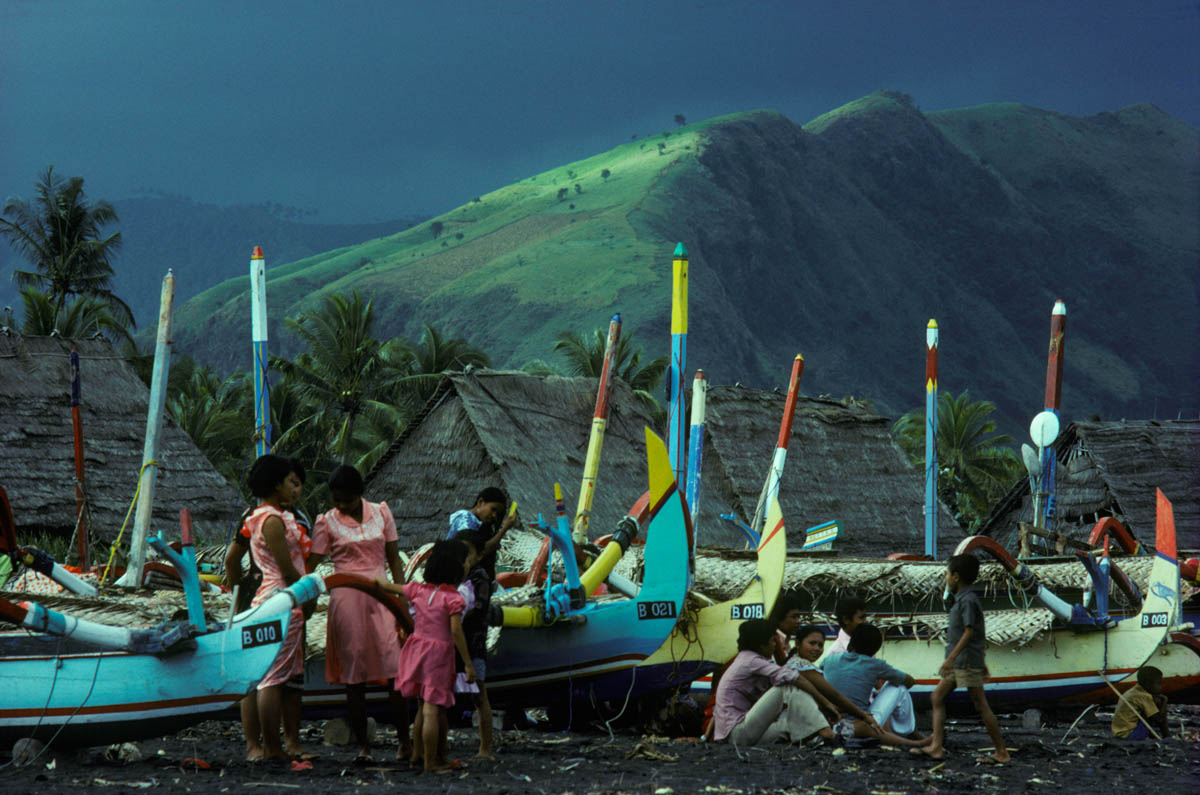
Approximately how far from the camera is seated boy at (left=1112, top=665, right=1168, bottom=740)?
938 cm

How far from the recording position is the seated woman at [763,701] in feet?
26.0

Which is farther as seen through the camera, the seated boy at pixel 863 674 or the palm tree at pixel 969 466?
the palm tree at pixel 969 466

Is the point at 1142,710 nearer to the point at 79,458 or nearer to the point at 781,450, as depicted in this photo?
the point at 781,450

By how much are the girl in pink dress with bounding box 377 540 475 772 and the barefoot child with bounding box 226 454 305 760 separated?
51 centimetres

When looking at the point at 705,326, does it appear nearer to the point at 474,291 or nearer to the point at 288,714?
the point at 474,291

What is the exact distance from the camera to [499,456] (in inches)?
701

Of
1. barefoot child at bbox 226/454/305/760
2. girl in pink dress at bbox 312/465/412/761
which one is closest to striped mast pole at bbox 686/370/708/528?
girl in pink dress at bbox 312/465/412/761

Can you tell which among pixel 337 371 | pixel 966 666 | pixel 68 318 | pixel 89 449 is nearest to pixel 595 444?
pixel 966 666

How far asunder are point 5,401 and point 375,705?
12.8 meters

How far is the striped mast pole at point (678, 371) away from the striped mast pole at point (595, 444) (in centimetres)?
63

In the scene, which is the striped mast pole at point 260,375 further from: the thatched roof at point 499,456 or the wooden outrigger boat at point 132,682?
the thatched roof at point 499,456

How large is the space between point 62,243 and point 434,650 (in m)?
36.9

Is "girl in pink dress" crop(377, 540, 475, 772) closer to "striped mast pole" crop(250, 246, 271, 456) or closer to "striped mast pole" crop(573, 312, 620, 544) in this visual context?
"striped mast pole" crop(250, 246, 271, 456)

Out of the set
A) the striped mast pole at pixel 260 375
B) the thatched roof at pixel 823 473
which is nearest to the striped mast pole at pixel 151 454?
the striped mast pole at pixel 260 375
